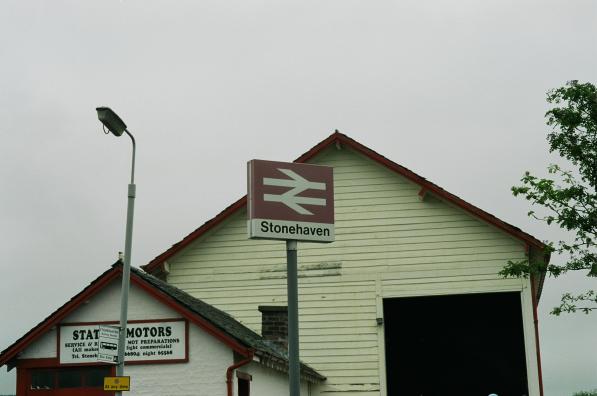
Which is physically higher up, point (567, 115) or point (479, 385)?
point (567, 115)

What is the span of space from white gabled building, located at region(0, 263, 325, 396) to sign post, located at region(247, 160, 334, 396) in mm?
10972

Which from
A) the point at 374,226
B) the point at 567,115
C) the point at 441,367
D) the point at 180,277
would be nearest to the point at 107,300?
the point at 180,277

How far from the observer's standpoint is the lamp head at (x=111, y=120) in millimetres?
15773

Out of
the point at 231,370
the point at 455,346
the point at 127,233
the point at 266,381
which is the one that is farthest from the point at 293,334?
the point at 455,346

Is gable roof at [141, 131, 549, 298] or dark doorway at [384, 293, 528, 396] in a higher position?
gable roof at [141, 131, 549, 298]

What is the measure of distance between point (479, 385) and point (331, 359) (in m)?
7.44

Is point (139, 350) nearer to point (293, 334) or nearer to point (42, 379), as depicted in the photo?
point (42, 379)

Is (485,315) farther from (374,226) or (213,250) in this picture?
(213,250)

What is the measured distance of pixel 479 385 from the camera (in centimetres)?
2908

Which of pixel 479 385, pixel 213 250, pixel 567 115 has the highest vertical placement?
pixel 567 115

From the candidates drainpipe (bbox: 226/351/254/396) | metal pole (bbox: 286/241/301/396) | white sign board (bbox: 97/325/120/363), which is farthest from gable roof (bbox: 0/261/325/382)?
metal pole (bbox: 286/241/301/396)

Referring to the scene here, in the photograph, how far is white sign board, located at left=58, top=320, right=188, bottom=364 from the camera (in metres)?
18.2

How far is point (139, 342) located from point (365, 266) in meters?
7.92

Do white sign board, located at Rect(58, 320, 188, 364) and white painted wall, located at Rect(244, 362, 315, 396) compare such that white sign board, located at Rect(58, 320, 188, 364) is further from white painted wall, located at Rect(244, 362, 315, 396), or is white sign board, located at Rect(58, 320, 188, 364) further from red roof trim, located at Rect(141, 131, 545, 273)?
red roof trim, located at Rect(141, 131, 545, 273)
